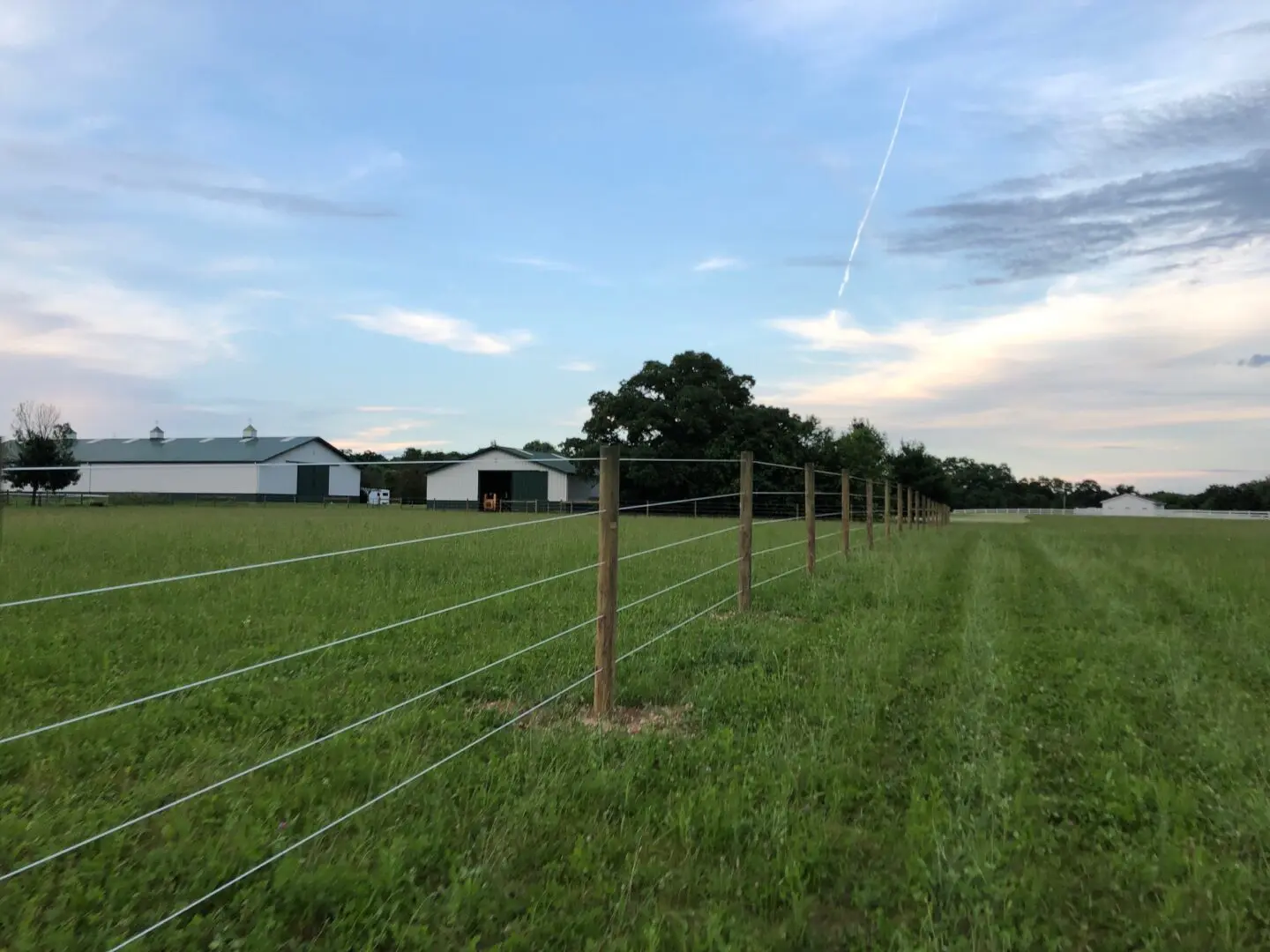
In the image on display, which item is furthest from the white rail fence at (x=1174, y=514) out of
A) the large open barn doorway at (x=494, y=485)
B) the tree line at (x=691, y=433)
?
the large open barn doorway at (x=494, y=485)

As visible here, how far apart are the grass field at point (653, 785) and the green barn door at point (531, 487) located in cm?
3827

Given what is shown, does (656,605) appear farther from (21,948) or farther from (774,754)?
(21,948)

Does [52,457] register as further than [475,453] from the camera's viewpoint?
No

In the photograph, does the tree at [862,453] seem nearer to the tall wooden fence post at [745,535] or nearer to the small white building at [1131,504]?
the tall wooden fence post at [745,535]

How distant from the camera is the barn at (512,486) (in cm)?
4478

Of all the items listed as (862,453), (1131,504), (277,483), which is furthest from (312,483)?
(1131,504)

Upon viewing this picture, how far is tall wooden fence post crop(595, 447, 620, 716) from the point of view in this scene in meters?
4.43

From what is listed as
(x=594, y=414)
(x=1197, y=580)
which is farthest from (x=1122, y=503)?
(x=1197, y=580)

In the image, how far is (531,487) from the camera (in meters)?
45.9

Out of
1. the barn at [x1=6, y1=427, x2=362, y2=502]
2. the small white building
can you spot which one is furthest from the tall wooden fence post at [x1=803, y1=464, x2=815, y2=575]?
the small white building

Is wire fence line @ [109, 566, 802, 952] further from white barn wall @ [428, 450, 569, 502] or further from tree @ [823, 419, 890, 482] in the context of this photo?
tree @ [823, 419, 890, 482]

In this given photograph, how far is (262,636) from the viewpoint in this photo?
6070 mm

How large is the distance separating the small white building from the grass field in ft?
420

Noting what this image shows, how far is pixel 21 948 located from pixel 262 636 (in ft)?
13.0
